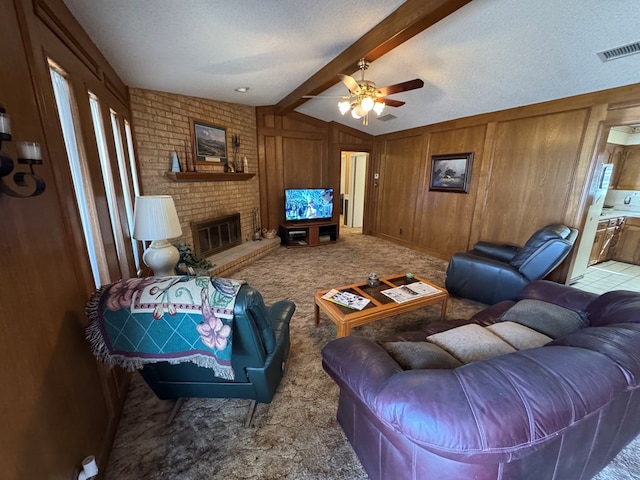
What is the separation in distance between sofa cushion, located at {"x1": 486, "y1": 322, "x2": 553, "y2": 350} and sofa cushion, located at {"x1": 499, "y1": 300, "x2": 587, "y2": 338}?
59mm

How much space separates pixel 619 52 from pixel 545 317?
8.15ft

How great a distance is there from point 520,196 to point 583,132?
921 mm

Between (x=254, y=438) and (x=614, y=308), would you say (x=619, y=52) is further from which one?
(x=254, y=438)

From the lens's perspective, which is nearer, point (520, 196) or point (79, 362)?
point (79, 362)

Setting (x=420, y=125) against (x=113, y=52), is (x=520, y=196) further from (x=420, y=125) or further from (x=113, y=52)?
(x=113, y=52)

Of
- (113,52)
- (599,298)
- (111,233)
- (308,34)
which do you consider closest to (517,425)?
(599,298)

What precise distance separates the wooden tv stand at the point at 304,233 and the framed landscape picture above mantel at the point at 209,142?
176cm

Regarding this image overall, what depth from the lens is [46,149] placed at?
45.9 inches

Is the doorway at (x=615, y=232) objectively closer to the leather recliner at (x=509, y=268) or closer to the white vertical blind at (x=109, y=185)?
the leather recliner at (x=509, y=268)

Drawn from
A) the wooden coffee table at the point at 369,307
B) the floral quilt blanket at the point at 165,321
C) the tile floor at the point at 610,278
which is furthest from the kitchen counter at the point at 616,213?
the floral quilt blanket at the point at 165,321

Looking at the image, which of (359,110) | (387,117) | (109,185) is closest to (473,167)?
(387,117)

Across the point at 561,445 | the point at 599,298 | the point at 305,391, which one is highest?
the point at 599,298

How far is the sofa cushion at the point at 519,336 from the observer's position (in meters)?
1.47

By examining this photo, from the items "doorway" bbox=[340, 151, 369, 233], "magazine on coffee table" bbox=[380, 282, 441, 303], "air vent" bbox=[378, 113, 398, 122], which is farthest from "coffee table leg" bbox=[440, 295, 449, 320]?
"doorway" bbox=[340, 151, 369, 233]
